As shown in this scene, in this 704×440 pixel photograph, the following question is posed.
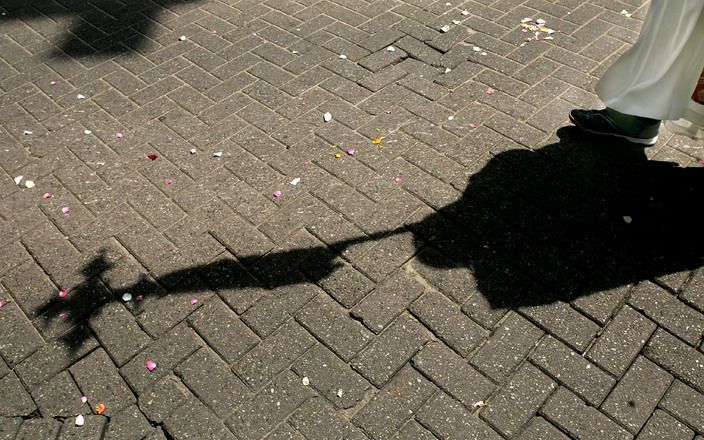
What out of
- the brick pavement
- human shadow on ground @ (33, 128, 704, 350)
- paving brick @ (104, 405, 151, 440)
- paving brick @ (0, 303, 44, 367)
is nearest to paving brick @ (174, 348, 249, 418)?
the brick pavement

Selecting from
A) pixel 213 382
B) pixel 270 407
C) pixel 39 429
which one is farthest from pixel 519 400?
pixel 39 429

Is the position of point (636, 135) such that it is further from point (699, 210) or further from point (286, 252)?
point (286, 252)

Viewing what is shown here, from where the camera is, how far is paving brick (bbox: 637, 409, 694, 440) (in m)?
2.70

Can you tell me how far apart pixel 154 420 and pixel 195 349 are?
400 mm

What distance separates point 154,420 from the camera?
9.21 feet

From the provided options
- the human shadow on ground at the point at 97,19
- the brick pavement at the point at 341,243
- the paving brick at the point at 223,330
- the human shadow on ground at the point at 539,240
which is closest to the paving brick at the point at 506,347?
the brick pavement at the point at 341,243

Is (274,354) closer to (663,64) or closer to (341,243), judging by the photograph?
(341,243)

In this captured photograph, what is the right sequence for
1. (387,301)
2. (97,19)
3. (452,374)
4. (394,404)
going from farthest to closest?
(97,19), (387,301), (452,374), (394,404)

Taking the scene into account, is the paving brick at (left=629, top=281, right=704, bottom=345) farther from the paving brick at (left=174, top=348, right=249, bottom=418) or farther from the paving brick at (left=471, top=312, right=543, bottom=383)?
the paving brick at (left=174, top=348, right=249, bottom=418)

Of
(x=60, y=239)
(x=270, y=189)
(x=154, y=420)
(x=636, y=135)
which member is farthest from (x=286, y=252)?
(x=636, y=135)

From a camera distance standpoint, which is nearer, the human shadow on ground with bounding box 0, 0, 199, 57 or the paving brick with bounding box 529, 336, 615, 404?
the paving brick with bounding box 529, 336, 615, 404

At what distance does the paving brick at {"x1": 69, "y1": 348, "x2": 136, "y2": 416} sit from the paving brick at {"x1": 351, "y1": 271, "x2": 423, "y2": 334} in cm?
120

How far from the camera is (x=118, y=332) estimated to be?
10.4 ft

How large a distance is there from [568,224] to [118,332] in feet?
8.57
